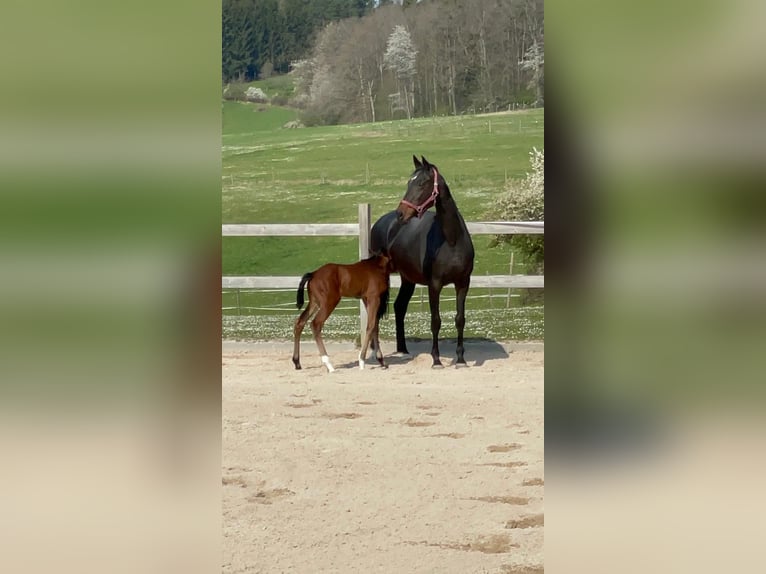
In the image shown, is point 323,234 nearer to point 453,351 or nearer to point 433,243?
point 433,243

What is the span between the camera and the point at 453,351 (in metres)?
9.91

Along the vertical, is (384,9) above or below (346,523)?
above

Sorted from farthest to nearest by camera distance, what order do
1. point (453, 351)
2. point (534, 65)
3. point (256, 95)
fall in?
point (256, 95)
point (534, 65)
point (453, 351)

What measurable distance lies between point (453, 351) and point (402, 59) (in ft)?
71.9

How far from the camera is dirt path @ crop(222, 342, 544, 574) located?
125 inches

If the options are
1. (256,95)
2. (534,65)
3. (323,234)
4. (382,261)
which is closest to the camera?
(382,261)

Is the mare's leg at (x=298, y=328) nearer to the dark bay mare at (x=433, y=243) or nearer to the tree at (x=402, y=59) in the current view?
the dark bay mare at (x=433, y=243)

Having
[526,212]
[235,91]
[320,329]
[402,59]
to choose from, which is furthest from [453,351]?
[235,91]

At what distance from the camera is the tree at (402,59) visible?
30234mm
